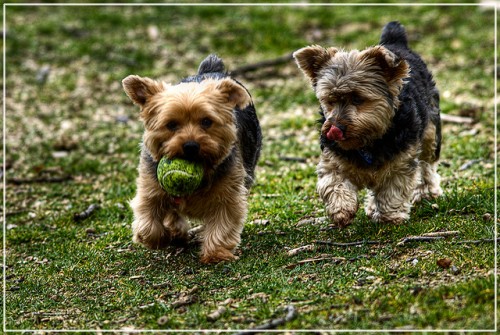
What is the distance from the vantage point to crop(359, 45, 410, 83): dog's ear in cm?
685

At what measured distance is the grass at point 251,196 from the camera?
5.71 m

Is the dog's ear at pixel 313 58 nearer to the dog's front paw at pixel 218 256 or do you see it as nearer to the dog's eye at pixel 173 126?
the dog's eye at pixel 173 126

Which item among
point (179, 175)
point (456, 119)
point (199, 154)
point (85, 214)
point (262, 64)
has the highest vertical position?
point (199, 154)

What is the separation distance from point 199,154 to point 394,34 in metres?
3.06

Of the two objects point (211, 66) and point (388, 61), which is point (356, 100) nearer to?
point (388, 61)

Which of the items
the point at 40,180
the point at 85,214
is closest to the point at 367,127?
the point at 85,214

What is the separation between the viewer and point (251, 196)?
30.8 feet

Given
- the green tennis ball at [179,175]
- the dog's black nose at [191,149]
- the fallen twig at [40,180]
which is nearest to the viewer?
the dog's black nose at [191,149]

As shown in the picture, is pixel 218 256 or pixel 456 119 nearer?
pixel 218 256

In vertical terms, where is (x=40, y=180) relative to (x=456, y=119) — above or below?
below

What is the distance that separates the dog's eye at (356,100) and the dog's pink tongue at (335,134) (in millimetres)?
313

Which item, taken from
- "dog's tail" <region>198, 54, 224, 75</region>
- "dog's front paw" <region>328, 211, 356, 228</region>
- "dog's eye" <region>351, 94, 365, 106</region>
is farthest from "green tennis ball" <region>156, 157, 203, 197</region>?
"dog's tail" <region>198, 54, 224, 75</region>

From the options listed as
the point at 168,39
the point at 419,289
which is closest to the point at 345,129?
the point at 419,289

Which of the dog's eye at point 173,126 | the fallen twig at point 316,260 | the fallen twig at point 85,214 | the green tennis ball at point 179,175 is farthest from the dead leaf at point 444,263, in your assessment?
the fallen twig at point 85,214
